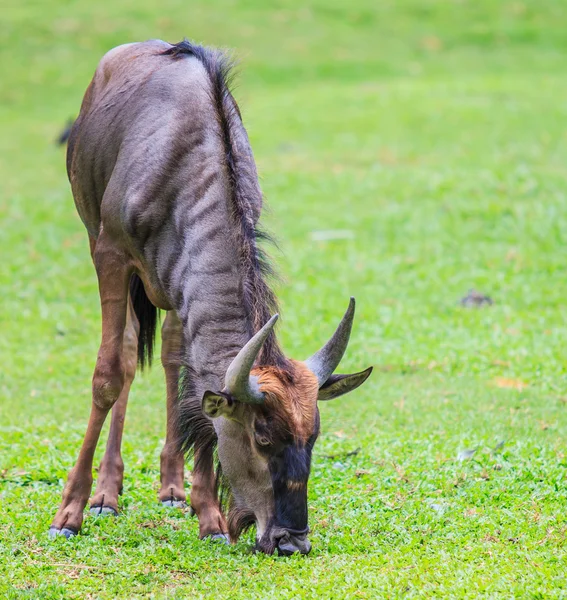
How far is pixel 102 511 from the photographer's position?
6.32 m

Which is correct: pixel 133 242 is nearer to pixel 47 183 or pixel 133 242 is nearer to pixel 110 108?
pixel 110 108

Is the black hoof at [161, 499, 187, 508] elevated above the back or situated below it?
below

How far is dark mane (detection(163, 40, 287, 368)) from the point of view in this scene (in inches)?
215

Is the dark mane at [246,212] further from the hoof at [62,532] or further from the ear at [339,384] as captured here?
the hoof at [62,532]

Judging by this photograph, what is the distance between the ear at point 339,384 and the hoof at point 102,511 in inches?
69.6

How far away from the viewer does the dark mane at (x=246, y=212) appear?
215 inches

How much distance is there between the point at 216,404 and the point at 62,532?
1.47m

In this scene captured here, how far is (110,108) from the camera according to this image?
678 cm

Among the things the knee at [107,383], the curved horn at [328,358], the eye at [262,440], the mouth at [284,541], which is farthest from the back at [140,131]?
the mouth at [284,541]

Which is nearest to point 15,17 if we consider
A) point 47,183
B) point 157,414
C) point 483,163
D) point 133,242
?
point 47,183

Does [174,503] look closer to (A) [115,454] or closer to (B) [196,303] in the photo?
(A) [115,454]

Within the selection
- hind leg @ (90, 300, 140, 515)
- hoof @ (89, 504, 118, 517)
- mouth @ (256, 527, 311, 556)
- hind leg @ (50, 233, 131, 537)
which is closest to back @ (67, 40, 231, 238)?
hind leg @ (50, 233, 131, 537)

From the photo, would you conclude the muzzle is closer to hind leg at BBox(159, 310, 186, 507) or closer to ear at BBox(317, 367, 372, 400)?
ear at BBox(317, 367, 372, 400)

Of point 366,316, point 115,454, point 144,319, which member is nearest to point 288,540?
point 115,454
